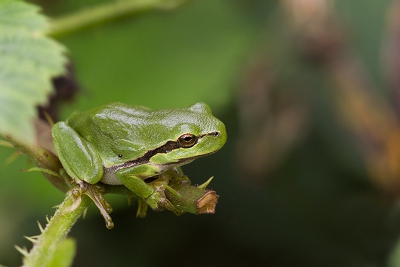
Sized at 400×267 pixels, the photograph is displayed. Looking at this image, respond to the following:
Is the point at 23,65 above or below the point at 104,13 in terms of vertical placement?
above

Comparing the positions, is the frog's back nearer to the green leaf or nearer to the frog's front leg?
the frog's front leg

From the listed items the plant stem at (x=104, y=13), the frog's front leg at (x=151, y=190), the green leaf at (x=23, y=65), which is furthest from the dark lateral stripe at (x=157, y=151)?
the plant stem at (x=104, y=13)

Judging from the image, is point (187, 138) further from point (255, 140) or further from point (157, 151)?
point (255, 140)

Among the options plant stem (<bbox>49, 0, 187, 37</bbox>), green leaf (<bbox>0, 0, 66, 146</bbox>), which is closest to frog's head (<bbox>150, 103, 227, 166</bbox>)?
green leaf (<bbox>0, 0, 66, 146</bbox>)

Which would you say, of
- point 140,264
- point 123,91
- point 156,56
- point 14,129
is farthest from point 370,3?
point 14,129

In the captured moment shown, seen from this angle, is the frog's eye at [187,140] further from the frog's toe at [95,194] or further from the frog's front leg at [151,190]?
the frog's toe at [95,194]

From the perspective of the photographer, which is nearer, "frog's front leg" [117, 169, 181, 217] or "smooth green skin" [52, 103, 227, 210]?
"frog's front leg" [117, 169, 181, 217]

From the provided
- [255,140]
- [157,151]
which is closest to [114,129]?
[157,151]
